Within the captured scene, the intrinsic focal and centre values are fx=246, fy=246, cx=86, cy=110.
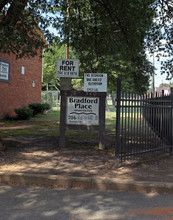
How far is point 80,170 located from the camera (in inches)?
210

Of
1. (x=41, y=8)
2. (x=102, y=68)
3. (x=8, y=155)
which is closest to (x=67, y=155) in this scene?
(x=8, y=155)

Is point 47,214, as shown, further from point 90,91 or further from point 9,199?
point 90,91

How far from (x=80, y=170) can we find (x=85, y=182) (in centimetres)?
75

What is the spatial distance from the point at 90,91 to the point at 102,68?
191 inches

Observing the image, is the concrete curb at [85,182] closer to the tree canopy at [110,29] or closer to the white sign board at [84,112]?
the white sign board at [84,112]

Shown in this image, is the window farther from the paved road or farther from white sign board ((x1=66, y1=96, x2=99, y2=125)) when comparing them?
the paved road

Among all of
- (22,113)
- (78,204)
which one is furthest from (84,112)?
(22,113)

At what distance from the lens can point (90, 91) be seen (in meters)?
7.12

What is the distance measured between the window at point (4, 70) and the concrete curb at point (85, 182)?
12.4 meters

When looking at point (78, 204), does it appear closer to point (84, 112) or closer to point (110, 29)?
point (84, 112)

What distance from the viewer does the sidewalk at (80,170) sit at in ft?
14.9

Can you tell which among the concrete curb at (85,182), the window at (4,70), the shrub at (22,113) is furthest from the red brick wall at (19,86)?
the concrete curb at (85,182)

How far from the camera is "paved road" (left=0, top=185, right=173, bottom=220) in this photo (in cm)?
341

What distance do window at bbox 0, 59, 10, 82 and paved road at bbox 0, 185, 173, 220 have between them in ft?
41.6
